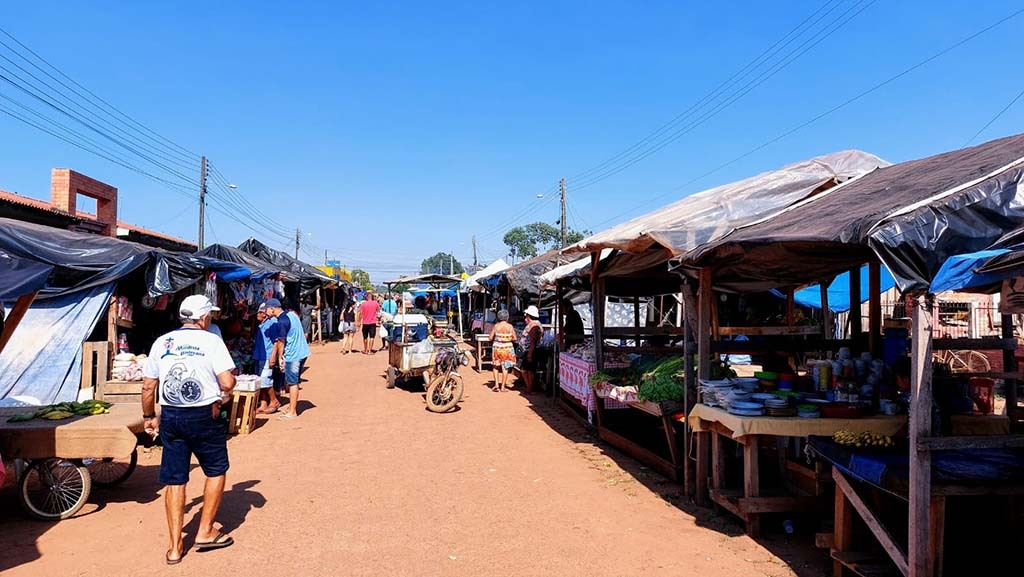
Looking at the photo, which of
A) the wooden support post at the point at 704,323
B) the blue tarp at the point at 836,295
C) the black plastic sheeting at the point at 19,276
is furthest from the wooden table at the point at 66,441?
the blue tarp at the point at 836,295

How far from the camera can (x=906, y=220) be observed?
3885 millimetres

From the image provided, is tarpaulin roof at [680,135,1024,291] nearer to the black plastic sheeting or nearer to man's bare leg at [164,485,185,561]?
man's bare leg at [164,485,185,561]

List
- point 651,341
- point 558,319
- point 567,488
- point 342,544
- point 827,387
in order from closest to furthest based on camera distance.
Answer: point 342,544, point 827,387, point 567,488, point 651,341, point 558,319

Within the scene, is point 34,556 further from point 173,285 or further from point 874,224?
point 874,224

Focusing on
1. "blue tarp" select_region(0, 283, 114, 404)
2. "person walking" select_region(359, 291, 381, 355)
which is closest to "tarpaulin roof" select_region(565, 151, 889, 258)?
"blue tarp" select_region(0, 283, 114, 404)

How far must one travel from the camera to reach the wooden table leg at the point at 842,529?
447 cm

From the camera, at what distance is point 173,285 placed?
921 centimetres

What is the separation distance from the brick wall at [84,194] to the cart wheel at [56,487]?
11.8 metres

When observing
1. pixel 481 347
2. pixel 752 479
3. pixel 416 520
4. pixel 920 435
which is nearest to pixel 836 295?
pixel 481 347

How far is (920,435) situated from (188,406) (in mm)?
4801

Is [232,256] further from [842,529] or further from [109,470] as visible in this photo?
[842,529]

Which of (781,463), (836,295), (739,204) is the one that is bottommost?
(781,463)

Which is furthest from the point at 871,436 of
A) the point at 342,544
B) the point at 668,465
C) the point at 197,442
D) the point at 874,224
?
the point at 197,442

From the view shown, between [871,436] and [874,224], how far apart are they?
1.81 metres
